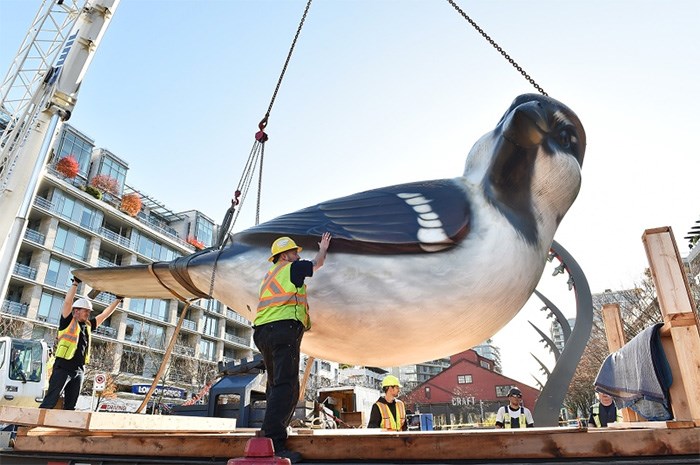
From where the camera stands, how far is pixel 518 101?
3.49 meters

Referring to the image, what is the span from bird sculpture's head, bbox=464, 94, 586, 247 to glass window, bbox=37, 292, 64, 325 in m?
36.8

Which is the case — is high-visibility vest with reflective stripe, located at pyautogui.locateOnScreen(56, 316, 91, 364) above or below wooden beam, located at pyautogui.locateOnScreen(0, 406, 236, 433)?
above

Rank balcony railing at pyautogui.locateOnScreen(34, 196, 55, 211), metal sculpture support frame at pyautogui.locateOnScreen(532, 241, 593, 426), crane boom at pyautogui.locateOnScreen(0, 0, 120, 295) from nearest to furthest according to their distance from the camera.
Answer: metal sculpture support frame at pyautogui.locateOnScreen(532, 241, 593, 426)
crane boom at pyautogui.locateOnScreen(0, 0, 120, 295)
balcony railing at pyautogui.locateOnScreen(34, 196, 55, 211)

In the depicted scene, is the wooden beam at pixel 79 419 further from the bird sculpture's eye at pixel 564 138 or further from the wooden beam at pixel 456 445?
the bird sculpture's eye at pixel 564 138

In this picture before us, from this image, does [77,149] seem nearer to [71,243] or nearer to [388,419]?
[71,243]

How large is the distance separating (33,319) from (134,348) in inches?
328

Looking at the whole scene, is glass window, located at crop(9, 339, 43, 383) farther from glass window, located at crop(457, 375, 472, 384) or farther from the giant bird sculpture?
glass window, located at crop(457, 375, 472, 384)

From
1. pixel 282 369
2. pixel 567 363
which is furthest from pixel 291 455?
→ pixel 567 363

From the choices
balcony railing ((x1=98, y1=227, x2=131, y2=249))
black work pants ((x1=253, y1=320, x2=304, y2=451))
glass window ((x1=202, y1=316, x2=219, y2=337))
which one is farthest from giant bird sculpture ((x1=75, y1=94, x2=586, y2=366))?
glass window ((x1=202, y1=316, x2=219, y2=337))

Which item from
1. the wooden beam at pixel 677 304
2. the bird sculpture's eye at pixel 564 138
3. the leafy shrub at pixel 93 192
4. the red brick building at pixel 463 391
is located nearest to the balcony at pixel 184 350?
the leafy shrub at pixel 93 192

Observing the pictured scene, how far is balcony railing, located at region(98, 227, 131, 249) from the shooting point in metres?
38.7

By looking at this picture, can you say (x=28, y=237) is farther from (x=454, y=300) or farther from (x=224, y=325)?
(x=454, y=300)

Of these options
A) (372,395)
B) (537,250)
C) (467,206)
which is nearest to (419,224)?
(467,206)

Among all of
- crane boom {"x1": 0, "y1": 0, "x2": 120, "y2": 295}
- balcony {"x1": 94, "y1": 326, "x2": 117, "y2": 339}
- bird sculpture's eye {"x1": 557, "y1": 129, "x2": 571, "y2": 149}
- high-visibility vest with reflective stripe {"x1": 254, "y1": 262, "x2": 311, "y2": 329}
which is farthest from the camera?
balcony {"x1": 94, "y1": 326, "x2": 117, "y2": 339}
